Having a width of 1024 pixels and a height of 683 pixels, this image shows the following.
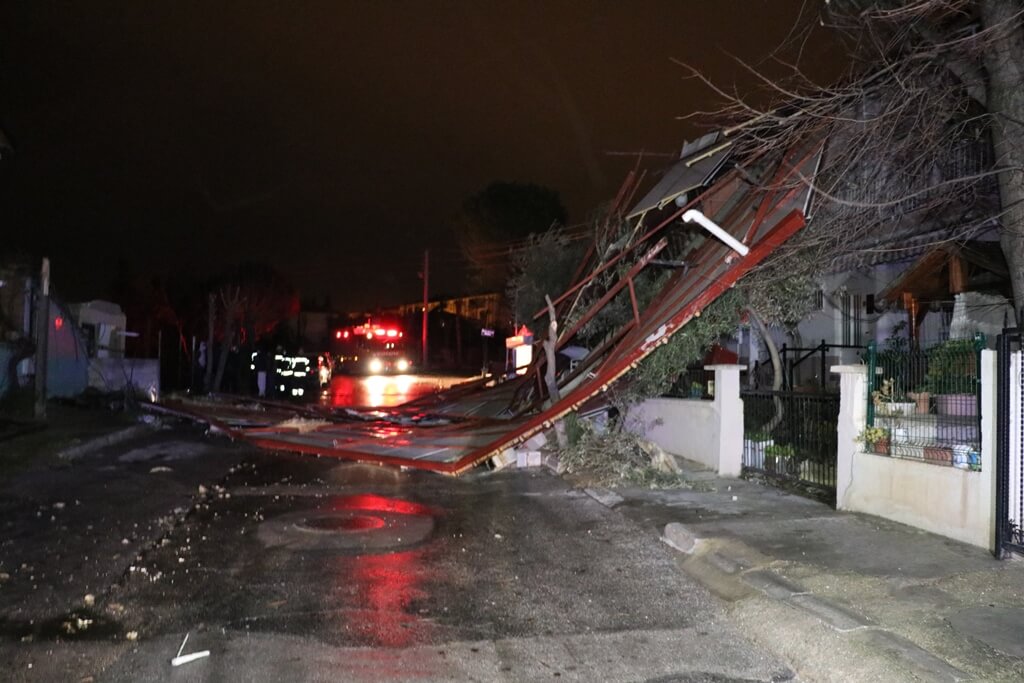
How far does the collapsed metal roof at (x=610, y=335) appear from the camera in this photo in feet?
36.4

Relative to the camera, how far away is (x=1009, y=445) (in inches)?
302

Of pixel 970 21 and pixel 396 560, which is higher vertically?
pixel 970 21

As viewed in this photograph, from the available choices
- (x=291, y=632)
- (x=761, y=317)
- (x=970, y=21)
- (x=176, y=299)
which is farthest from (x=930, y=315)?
(x=176, y=299)

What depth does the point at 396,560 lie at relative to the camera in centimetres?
831

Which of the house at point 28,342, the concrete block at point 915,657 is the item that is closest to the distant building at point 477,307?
the house at point 28,342

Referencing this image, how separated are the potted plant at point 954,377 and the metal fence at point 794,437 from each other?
235 centimetres

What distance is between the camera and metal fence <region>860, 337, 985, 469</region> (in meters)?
8.57

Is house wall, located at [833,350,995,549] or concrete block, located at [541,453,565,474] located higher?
house wall, located at [833,350,995,549]

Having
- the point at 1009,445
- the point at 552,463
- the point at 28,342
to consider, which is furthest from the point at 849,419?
the point at 28,342

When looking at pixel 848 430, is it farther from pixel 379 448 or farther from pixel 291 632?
pixel 379 448

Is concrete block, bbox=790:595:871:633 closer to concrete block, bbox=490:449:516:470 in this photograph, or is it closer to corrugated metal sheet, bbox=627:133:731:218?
corrugated metal sheet, bbox=627:133:731:218

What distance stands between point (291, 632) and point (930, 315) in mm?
14286

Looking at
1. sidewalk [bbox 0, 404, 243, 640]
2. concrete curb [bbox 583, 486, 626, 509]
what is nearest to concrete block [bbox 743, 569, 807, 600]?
concrete curb [bbox 583, 486, 626, 509]

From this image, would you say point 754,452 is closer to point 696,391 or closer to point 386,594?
point 696,391
